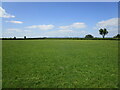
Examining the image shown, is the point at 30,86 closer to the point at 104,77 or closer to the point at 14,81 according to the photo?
the point at 14,81

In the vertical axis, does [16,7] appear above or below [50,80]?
above

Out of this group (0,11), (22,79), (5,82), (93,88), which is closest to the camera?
(93,88)

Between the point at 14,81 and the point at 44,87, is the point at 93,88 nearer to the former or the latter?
the point at 44,87

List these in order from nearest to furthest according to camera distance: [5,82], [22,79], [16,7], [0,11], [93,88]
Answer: [93,88], [5,82], [22,79], [0,11], [16,7]

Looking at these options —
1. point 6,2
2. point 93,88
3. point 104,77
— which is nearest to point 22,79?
point 93,88

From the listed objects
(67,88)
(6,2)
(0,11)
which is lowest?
(67,88)

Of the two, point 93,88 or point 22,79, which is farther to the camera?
point 22,79

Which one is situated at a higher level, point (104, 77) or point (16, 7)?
point (16, 7)

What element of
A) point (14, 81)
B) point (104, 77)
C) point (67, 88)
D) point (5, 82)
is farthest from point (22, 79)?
point (104, 77)

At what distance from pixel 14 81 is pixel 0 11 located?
9.00 feet

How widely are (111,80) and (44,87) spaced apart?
1893 millimetres

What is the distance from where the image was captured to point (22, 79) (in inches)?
141

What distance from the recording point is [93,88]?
2957 millimetres

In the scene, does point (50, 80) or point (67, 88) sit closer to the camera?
Result: point (67, 88)
